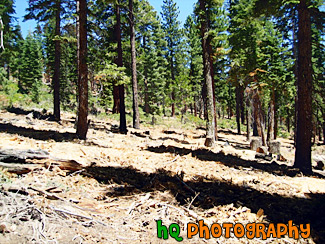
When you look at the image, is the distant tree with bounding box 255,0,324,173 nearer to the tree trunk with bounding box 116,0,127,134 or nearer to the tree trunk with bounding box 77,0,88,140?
the tree trunk with bounding box 77,0,88,140

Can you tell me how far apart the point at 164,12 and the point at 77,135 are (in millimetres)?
36509

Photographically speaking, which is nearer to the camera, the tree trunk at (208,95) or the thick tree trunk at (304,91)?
the thick tree trunk at (304,91)

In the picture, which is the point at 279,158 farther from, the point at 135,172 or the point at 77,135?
the point at 77,135

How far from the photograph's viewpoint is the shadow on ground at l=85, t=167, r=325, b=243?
473cm

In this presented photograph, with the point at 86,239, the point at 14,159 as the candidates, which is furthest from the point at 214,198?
the point at 14,159

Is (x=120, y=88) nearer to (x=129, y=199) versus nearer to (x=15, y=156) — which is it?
(x=15, y=156)

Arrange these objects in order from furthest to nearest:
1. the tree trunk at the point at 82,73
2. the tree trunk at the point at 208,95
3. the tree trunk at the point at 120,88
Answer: the tree trunk at the point at 120,88
the tree trunk at the point at 208,95
the tree trunk at the point at 82,73

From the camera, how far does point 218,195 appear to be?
5.49m

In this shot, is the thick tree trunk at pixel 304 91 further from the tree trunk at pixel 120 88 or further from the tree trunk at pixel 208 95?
the tree trunk at pixel 120 88

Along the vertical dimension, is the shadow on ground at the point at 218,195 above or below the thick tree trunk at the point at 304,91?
below

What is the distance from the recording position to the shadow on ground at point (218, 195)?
473 cm

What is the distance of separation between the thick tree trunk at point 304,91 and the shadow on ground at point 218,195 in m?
3.91

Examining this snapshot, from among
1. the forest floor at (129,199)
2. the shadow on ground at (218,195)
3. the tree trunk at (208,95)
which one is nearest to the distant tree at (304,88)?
the forest floor at (129,199)

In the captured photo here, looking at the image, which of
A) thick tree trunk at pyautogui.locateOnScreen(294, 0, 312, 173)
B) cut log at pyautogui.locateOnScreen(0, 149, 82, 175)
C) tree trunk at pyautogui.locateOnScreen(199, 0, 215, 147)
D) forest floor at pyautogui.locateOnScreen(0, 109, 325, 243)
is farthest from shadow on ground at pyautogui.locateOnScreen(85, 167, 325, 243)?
tree trunk at pyautogui.locateOnScreen(199, 0, 215, 147)
